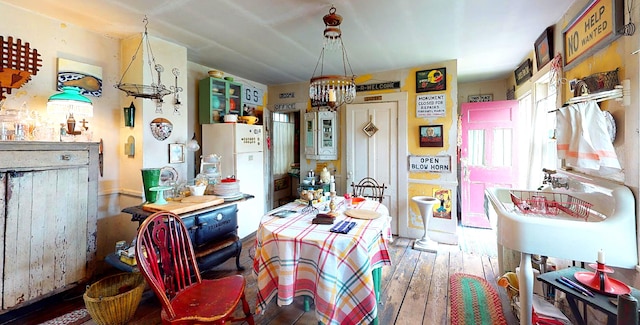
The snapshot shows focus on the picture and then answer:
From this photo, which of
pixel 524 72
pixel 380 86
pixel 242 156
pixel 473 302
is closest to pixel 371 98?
pixel 380 86

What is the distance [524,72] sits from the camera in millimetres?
3445

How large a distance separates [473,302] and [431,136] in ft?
7.13

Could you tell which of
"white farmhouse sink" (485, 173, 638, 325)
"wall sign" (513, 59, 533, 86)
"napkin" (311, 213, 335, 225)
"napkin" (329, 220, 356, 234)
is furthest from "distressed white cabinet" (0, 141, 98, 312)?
"wall sign" (513, 59, 533, 86)

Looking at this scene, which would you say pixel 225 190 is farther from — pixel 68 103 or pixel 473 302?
pixel 473 302

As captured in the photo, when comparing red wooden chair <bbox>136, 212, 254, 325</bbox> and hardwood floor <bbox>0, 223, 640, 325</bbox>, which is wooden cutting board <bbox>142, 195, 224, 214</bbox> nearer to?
red wooden chair <bbox>136, 212, 254, 325</bbox>

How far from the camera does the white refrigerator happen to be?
11.7 feet

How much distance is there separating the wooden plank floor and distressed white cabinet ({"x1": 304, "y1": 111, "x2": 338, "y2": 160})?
1707 millimetres

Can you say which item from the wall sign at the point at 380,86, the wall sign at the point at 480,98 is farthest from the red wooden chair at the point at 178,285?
the wall sign at the point at 480,98

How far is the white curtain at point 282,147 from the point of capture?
5215 millimetres

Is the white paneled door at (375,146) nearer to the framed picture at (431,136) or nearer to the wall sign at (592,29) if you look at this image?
the framed picture at (431,136)

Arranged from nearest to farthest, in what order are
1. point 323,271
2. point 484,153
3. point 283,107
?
point 323,271 → point 484,153 → point 283,107

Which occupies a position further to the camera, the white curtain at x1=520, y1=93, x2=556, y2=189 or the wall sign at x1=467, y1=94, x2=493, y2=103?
the wall sign at x1=467, y1=94, x2=493, y2=103

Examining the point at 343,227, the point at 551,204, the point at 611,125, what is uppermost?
the point at 611,125

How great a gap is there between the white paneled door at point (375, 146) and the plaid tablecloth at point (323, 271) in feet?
7.64
